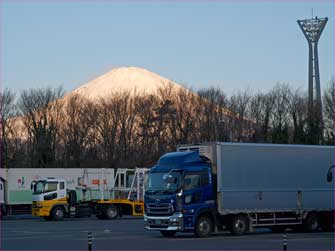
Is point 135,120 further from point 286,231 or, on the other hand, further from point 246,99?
point 286,231

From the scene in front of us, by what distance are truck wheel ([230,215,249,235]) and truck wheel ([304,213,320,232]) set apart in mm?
→ 3511

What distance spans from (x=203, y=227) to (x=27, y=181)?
27.8 meters

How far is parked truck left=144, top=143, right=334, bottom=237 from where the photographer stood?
30.9 m

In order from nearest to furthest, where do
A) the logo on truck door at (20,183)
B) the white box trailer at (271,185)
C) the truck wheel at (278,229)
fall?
1. the white box trailer at (271,185)
2. the truck wheel at (278,229)
3. the logo on truck door at (20,183)

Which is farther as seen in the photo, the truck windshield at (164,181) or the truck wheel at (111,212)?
the truck wheel at (111,212)

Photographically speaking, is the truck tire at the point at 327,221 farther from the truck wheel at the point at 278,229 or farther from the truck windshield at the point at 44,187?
the truck windshield at the point at 44,187

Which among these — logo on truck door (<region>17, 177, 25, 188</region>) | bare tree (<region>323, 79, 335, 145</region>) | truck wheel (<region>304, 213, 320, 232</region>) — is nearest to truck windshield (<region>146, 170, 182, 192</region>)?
truck wheel (<region>304, 213, 320, 232</region>)

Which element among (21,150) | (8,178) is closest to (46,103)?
(21,150)

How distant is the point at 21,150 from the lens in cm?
8256

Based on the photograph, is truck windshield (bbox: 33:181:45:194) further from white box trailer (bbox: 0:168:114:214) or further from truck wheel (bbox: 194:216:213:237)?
truck wheel (bbox: 194:216:213:237)

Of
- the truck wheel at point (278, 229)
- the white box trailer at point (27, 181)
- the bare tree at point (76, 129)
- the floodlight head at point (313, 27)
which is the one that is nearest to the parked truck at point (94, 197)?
the white box trailer at point (27, 181)

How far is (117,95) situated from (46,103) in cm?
1017

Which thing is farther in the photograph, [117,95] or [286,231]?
[117,95]

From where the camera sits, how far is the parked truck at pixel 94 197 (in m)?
50.0
